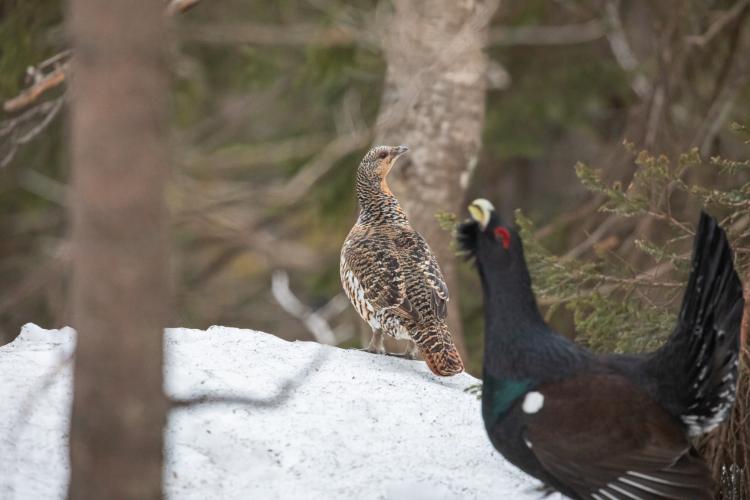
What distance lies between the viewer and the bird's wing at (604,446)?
171 inches

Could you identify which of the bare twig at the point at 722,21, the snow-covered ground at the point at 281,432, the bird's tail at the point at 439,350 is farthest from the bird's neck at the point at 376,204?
the bare twig at the point at 722,21

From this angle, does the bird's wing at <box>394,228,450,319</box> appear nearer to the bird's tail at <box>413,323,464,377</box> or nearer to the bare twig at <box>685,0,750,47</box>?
the bird's tail at <box>413,323,464,377</box>

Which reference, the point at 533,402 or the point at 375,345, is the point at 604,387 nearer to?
the point at 533,402

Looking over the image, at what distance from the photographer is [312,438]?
16.6 feet

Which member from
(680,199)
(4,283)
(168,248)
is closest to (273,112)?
(4,283)

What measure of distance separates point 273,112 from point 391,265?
36.0ft

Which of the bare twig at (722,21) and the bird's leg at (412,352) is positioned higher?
the bare twig at (722,21)

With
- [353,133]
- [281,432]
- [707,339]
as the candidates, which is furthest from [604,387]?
[353,133]

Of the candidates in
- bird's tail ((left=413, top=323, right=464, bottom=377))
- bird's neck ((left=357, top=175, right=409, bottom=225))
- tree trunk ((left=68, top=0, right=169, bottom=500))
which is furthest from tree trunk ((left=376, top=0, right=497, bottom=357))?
tree trunk ((left=68, top=0, right=169, bottom=500))

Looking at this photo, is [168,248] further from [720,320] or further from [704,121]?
[704,121]

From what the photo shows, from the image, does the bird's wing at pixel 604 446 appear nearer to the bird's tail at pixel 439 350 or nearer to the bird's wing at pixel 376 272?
the bird's tail at pixel 439 350

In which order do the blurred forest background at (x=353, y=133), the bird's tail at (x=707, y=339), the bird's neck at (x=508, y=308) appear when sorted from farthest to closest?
1. the blurred forest background at (x=353, y=133)
2. the bird's neck at (x=508, y=308)
3. the bird's tail at (x=707, y=339)

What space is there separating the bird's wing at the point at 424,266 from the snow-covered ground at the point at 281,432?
0.50 metres

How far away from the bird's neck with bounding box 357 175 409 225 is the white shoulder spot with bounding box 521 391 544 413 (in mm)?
2551
